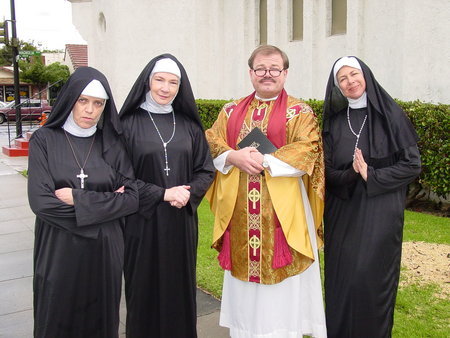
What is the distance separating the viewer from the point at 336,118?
3650mm

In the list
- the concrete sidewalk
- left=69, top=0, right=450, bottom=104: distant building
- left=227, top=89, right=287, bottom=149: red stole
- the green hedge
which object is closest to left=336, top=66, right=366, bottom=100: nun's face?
left=227, top=89, right=287, bottom=149: red stole

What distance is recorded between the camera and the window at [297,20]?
11508 millimetres

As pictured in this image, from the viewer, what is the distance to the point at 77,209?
2965 mm

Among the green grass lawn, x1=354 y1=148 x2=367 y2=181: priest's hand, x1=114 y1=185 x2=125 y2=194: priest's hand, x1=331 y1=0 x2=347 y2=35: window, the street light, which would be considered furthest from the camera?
the street light

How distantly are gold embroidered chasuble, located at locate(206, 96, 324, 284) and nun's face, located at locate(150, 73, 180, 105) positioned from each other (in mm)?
554

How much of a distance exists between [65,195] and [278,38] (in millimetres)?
9659

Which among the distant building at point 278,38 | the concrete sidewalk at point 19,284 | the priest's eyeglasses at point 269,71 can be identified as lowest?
the concrete sidewalk at point 19,284

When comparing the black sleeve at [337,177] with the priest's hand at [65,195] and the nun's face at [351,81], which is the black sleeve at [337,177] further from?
the priest's hand at [65,195]

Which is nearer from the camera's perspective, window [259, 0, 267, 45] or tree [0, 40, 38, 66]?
window [259, 0, 267, 45]

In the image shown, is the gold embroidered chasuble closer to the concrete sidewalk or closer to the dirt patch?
the concrete sidewalk

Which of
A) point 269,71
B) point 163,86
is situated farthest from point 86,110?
point 269,71

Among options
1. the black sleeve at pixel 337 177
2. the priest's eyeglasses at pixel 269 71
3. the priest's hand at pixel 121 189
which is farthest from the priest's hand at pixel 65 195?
the black sleeve at pixel 337 177

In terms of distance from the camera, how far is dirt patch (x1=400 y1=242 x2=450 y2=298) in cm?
525

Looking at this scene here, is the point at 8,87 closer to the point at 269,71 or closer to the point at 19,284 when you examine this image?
the point at 19,284
